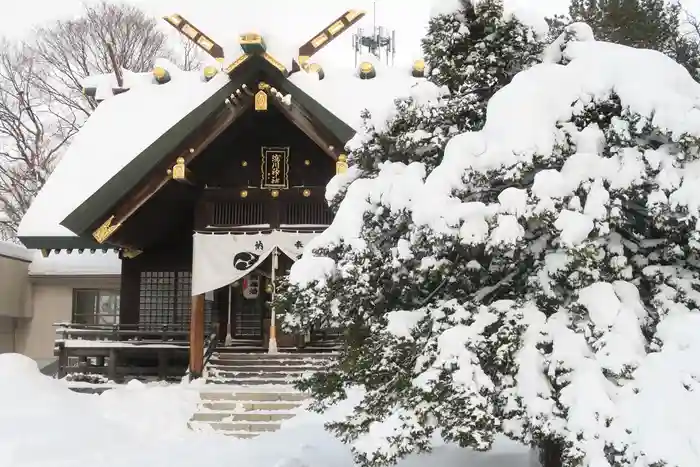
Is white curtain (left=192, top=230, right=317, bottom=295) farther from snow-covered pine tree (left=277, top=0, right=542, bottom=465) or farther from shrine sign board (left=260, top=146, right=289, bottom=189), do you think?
snow-covered pine tree (left=277, top=0, right=542, bottom=465)

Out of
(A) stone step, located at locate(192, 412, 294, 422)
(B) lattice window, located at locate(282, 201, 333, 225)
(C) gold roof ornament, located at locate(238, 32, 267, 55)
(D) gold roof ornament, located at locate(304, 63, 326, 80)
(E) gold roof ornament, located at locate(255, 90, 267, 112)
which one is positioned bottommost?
(A) stone step, located at locate(192, 412, 294, 422)

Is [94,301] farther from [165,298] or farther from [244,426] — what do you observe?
[244,426]

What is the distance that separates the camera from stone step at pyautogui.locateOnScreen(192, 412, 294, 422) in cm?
1030

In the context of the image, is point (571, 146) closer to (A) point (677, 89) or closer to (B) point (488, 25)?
(A) point (677, 89)

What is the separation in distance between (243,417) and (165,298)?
4.62m

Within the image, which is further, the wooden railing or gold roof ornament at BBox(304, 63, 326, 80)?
gold roof ornament at BBox(304, 63, 326, 80)

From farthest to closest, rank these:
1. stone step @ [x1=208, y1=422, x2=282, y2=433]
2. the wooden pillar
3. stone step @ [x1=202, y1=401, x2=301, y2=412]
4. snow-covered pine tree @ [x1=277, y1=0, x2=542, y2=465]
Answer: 1. the wooden pillar
2. stone step @ [x1=202, y1=401, x2=301, y2=412]
3. stone step @ [x1=208, y1=422, x2=282, y2=433]
4. snow-covered pine tree @ [x1=277, y1=0, x2=542, y2=465]

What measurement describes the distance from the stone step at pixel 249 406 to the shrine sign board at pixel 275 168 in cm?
394

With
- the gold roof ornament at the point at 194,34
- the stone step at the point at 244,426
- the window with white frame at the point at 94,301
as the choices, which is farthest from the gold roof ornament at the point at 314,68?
the window with white frame at the point at 94,301

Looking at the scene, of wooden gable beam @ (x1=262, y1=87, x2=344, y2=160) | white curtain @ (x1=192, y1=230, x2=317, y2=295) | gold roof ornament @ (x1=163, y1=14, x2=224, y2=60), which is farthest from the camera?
gold roof ornament @ (x1=163, y1=14, x2=224, y2=60)

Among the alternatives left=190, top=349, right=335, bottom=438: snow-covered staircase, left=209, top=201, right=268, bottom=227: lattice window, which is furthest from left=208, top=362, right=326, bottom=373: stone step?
left=209, top=201, right=268, bottom=227: lattice window

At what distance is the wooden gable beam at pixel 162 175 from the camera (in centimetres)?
1110

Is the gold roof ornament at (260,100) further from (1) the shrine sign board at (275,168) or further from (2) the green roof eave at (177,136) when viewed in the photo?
(1) the shrine sign board at (275,168)

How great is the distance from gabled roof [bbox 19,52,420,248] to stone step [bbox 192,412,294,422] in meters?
3.52
